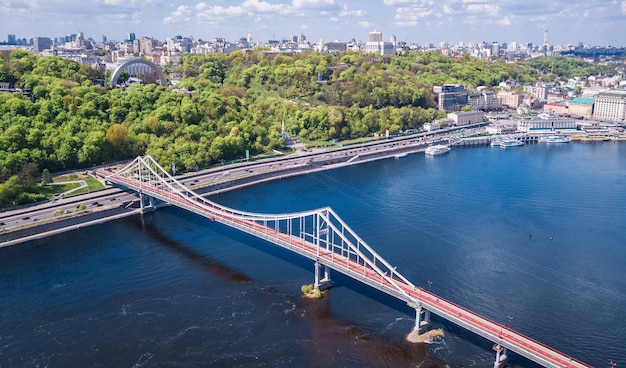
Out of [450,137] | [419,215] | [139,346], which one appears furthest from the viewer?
[450,137]

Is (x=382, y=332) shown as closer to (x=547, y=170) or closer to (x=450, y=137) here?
(x=547, y=170)

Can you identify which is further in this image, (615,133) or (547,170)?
(615,133)

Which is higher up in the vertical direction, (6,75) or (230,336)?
(6,75)

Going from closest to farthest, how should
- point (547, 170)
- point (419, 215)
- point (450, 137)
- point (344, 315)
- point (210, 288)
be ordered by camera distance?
point (344, 315), point (210, 288), point (419, 215), point (547, 170), point (450, 137)

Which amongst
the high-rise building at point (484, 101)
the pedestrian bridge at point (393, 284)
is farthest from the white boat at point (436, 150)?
the high-rise building at point (484, 101)

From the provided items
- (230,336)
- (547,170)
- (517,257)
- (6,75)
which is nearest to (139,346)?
(230,336)

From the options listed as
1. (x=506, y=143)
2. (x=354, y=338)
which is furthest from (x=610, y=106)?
(x=354, y=338)

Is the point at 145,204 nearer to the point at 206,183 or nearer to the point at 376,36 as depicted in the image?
the point at 206,183
